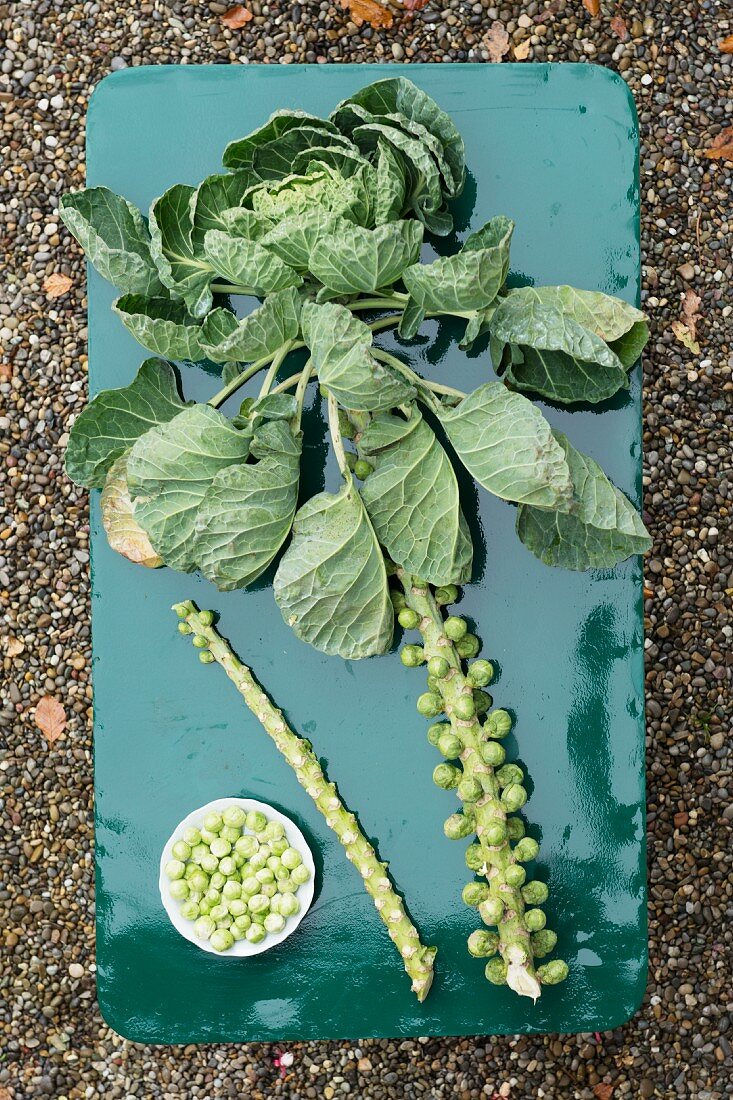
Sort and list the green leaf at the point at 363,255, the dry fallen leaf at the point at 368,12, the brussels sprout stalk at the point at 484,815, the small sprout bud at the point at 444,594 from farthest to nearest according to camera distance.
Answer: the dry fallen leaf at the point at 368,12 < the small sprout bud at the point at 444,594 < the brussels sprout stalk at the point at 484,815 < the green leaf at the point at 363,255

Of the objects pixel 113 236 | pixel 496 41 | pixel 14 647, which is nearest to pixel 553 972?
pixel 113 236

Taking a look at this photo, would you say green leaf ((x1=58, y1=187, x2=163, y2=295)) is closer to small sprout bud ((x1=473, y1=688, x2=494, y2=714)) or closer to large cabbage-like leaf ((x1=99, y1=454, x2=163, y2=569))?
large cabbage-like leaf ((x1=99, y1=454, x2=163, y2=569))

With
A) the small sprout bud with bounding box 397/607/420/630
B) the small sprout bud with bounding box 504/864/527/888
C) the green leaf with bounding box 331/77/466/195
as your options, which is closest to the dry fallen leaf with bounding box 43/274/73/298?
the green leaf with bounding box 331/77/466/195

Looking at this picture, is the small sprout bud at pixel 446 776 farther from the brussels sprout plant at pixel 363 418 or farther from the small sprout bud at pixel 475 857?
the small sprout bud at pixel 475 857

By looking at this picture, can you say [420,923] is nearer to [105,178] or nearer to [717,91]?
[105,178]

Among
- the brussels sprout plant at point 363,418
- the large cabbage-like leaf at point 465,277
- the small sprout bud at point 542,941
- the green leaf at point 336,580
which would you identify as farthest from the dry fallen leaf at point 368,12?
the small sprout bud at point 542,941

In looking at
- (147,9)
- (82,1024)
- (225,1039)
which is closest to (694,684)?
(225,1039)
